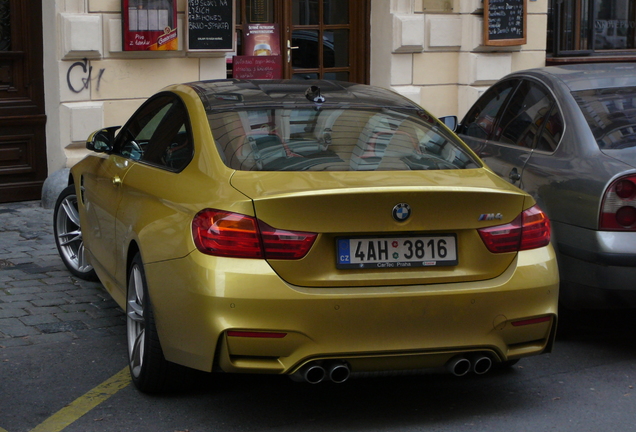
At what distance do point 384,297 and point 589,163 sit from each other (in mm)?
1865

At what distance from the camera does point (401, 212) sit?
387 centimetres

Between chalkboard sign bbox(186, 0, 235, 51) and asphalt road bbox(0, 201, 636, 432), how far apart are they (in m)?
5.18

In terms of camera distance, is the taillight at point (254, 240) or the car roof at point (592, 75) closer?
the taillight at point (254, 240)

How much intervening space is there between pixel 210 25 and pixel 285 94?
18.5 feet

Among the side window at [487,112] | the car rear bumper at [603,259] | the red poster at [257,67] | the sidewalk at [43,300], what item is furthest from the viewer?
the red poster at [257,67]

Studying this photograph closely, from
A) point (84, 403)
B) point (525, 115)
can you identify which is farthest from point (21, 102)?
point (84, 403)

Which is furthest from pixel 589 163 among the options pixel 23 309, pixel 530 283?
pixel 23 309

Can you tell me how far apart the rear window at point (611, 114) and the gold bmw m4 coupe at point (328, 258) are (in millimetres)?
1187

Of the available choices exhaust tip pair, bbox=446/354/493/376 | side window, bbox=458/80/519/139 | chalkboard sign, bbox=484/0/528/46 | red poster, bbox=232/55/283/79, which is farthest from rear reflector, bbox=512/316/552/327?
chalkboard sign, bbox=484/0/528/46

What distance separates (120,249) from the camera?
489 cm

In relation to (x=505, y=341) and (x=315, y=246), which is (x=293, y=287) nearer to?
(x=315, y=246)

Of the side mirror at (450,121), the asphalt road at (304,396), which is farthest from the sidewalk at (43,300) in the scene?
the side mirror at (450,121)

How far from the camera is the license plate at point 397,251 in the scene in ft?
12.6

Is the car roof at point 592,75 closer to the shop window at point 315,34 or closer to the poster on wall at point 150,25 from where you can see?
the poster on wall at point 150,25
